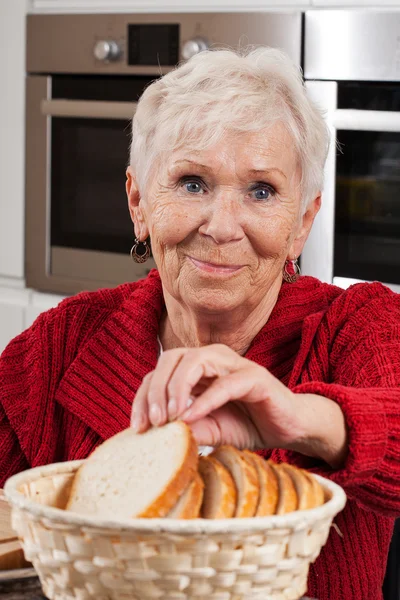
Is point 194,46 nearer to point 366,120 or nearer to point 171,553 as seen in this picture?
point 366,120

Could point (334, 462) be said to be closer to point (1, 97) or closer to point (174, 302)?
point (174, 302)

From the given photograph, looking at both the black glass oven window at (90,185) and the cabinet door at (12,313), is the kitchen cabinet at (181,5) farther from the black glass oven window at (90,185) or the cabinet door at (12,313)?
the cabinet door at (12,313)

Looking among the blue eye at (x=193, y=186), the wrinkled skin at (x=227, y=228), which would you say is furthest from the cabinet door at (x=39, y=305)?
the blue eye at (x=193, y=186)

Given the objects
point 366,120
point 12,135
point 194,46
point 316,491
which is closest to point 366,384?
point 316,491

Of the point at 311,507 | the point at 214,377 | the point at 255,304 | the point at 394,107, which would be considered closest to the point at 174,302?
the point at 255,304

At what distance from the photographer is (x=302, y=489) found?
0.84 meters

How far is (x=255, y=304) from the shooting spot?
1507 millimetres

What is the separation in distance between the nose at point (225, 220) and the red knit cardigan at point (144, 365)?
7.8 inches

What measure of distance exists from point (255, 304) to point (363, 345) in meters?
0.19

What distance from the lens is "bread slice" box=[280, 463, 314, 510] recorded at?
829 mm

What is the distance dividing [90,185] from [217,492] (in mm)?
2047

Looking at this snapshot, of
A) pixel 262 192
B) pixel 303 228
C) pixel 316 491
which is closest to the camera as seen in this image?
pixel 316 491

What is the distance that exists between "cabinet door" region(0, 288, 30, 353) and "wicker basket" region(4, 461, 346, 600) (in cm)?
215

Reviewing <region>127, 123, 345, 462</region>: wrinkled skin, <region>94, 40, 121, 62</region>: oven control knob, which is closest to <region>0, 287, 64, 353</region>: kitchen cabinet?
<region>94, 40, 121, 62</region>: oven control knob
